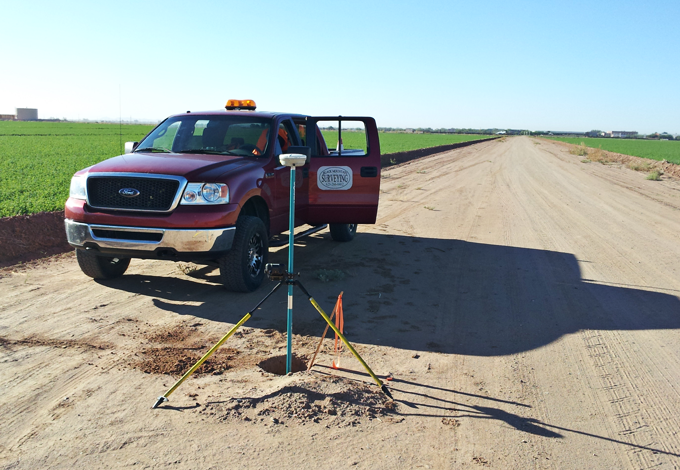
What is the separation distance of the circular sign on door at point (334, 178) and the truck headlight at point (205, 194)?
1991 millimetres

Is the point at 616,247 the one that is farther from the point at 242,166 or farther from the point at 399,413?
the point at 399,413

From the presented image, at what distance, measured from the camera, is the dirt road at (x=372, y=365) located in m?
3.32

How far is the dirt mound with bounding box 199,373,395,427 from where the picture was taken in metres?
3.62

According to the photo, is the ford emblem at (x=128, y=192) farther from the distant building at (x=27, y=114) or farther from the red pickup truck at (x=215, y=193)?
the distant building at (x=27, y=114)

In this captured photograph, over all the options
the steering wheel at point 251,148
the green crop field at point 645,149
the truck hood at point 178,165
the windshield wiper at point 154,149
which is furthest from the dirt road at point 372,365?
the green crop field at point 645,149

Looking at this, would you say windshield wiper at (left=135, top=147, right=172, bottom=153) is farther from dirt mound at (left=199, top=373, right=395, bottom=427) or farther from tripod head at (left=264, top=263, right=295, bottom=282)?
dirt mound at (left=199, top=373, right=395, bottom=427)

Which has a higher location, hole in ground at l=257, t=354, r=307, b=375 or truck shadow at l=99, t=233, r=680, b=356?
truck shadow at l=99, t=233, r=680, b=356

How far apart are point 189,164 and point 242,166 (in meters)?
0.62

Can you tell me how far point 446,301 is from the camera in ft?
21.2

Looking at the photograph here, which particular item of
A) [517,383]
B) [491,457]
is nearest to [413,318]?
[517,383]

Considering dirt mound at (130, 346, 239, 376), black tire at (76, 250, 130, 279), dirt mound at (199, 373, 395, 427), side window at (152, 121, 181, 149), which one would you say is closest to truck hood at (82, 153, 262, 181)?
side window at (152, 121, 181, 149)

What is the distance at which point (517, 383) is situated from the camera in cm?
436

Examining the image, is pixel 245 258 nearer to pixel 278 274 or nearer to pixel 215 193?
pixel 215 193

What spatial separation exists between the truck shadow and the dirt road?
32 millimetres
